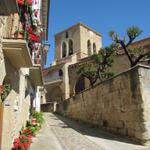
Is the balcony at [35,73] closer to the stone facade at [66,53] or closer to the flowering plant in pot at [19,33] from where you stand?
the flowering plant in pot at [19,33]

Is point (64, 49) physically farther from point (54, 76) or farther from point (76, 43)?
point (54, 76)

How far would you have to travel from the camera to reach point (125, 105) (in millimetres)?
9219

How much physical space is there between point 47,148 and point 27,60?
3.27 metres

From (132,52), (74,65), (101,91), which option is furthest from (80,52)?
(101,91)

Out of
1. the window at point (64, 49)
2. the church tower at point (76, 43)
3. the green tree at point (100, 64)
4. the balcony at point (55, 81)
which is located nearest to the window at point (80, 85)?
the balcony at point (55, 81)

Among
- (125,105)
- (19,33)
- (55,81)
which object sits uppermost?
(55,81)

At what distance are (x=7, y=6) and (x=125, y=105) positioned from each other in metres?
6.69

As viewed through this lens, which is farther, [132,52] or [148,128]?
[132,52]

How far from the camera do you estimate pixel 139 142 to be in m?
8.02

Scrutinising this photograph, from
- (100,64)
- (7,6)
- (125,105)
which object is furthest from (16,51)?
(100,64)

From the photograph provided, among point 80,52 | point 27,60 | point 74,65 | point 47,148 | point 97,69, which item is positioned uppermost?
point 80,52

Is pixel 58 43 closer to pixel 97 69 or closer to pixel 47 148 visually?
pixel 97 69

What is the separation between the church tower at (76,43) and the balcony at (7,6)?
32502 mm

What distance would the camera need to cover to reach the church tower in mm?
38500
